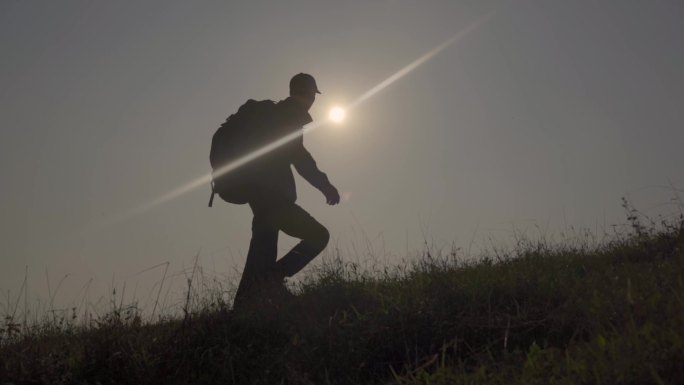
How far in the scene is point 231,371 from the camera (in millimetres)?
3420

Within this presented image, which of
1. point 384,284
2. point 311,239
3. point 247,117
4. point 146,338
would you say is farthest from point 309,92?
point 146,338

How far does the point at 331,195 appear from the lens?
5.19m

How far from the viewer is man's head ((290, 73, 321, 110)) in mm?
5328

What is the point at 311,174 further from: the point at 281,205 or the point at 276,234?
the point at 276,234

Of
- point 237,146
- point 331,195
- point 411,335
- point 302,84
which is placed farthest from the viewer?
point 302,84

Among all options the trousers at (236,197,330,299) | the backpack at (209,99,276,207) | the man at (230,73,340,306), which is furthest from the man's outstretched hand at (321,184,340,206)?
the backpack at (209,99,276,207)

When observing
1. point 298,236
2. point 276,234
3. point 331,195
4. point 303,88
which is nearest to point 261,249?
point 276,234

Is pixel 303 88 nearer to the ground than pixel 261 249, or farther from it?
farther from it

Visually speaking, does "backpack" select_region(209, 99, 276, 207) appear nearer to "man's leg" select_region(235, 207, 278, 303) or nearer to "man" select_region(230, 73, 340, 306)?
"man" select_region(230, 73, 340, 306)

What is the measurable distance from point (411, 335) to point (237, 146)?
2.49m

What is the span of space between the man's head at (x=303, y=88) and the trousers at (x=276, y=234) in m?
1.02

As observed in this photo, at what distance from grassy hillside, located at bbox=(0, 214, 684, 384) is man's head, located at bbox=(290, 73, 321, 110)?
1822mm

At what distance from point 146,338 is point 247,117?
2147mm

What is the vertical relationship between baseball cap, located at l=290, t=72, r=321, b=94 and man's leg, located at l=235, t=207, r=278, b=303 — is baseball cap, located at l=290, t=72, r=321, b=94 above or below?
above
